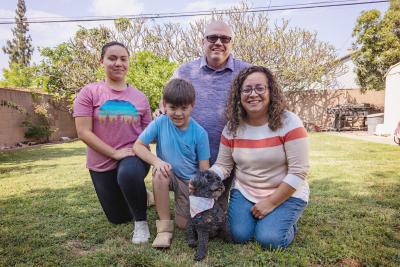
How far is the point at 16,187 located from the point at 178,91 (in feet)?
11.6

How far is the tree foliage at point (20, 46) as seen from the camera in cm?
4309

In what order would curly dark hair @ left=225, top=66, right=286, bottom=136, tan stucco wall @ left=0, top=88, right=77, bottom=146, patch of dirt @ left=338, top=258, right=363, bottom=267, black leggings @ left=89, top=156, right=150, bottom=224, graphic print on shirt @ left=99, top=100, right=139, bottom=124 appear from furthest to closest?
tan stucco wall @ left=0, top=88, right=77, bottom=146 < graphic print on shirt @ left=99, top=100, right=139, bottom=124 < black leggings @ left=89, top=156, right=150, bottom=224 < curly dark hair @ left=225, top=66, right=286, bottom=136 < patch of dirt @ left=338, top=258, right=363, bottom=267

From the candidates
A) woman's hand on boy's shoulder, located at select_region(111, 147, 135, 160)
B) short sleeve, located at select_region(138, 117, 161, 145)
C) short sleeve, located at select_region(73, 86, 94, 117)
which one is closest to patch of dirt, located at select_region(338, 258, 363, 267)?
short sleeve, located at select_region(138, 117, 161, 145)

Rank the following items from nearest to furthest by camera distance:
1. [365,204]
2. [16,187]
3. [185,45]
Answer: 1. [365,204]
2. [16,187]
3. [185,45]

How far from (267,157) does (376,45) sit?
18961 millimetres

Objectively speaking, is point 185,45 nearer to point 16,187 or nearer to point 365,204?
point 16,187

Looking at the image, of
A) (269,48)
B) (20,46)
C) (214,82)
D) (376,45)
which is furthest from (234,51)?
(20,46)

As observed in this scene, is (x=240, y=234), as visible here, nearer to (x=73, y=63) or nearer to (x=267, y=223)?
(x=267, y=223)

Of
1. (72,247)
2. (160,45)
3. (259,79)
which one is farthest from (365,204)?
(160,45)

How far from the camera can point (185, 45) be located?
60.7 ft

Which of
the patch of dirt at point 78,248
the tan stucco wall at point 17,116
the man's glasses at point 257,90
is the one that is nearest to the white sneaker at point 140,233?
the patch of dirt at point 78,248

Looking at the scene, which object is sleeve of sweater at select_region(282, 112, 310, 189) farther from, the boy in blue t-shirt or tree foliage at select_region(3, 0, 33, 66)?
tree foliage at select_region(3, 0, 33, 66)

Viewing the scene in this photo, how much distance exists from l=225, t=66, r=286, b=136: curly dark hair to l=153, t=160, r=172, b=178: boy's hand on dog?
58 centimetres

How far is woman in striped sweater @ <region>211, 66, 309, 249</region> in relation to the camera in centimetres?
250
